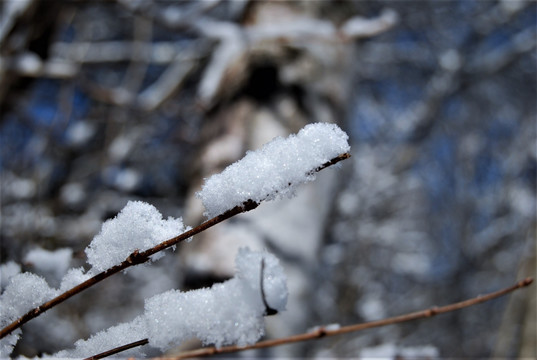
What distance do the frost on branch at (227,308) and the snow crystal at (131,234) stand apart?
5 cm

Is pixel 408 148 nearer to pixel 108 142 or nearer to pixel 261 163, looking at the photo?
pixel 108 142

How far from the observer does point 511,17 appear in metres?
2.85

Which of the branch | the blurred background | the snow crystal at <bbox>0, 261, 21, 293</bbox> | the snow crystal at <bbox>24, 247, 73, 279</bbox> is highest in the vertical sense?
the blurred background

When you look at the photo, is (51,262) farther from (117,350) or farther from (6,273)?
(117,350)

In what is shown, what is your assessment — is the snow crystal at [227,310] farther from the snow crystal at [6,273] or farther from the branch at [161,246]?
the snow crystal at [6,273]

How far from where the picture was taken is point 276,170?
308 mm

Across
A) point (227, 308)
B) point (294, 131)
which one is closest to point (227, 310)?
point (227, 308)

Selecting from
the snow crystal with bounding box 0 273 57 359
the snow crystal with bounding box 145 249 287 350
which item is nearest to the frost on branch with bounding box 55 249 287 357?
the snow crystal with bounding box 145 249 287 350

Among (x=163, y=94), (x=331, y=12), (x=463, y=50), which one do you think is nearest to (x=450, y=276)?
(x=463, y=50)

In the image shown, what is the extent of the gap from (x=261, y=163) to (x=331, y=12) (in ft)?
3.76

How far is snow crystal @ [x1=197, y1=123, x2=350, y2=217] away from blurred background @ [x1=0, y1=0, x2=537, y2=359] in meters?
0.04

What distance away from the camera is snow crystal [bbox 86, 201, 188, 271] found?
1.09ft

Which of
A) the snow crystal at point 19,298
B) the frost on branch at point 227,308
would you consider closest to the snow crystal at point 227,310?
the frost on branch at point 227,308

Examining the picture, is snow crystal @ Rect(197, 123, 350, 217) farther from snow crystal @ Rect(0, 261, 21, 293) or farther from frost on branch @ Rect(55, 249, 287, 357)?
snow crystal @ Rect(0, 261, 21, 293)
